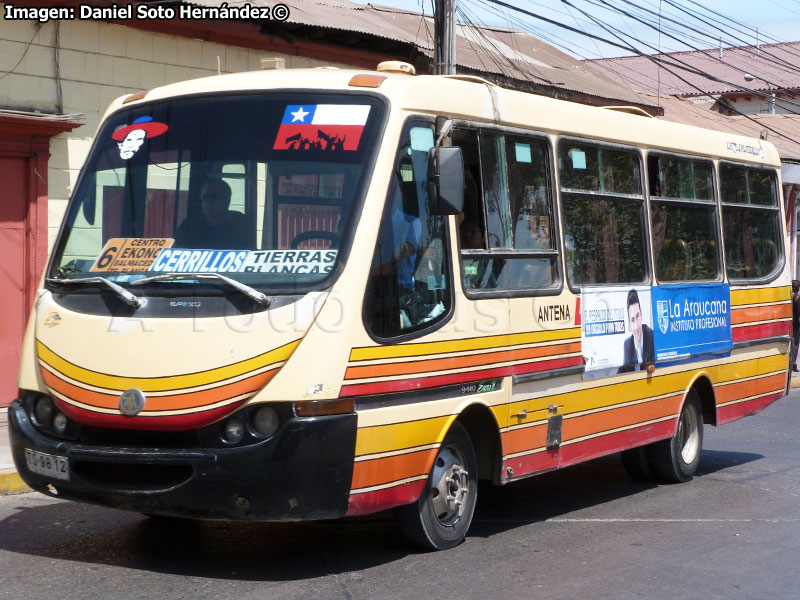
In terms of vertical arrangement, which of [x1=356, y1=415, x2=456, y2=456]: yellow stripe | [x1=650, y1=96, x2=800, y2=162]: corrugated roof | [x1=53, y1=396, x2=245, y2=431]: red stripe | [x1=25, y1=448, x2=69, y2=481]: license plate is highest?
[x1=650, y1=96, x2=800, y2=162]: corrugated roof

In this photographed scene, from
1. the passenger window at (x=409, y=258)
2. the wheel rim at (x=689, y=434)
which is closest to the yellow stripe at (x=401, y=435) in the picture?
the passenger window at (x=409, y=258)

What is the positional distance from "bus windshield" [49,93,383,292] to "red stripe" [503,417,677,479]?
1.97 meters

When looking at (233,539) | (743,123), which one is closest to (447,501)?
(233,539)

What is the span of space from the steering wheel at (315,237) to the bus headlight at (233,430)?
94 cm

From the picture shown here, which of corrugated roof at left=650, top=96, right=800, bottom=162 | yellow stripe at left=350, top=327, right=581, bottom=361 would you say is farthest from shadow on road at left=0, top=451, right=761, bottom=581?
corrugated roof at left=650, top=96, right=800, bottom=162

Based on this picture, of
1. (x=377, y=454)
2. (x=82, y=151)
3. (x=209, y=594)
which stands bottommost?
(x=209, y=594)

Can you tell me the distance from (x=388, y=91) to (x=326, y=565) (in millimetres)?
2539

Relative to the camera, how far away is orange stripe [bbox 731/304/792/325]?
10132 millimetres

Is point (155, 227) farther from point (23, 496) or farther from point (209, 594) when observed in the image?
point (23, 496)

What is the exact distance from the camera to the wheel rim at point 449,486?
21.9ft

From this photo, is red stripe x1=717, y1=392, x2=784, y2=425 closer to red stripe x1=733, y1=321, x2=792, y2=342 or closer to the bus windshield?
red stripe x1=733, y1=321, x2=792, y2=342

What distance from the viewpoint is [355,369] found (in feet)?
19.5

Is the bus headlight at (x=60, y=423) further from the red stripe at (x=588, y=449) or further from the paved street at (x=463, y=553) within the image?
the red stripe at (x=588, y=449)

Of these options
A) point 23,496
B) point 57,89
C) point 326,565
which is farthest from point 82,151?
point 326,565
